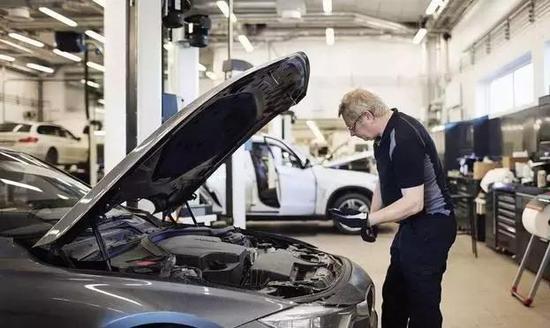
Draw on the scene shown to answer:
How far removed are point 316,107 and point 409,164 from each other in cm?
1197

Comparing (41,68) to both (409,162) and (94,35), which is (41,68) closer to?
(94,35)

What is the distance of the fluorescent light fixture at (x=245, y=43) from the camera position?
11.5 metres

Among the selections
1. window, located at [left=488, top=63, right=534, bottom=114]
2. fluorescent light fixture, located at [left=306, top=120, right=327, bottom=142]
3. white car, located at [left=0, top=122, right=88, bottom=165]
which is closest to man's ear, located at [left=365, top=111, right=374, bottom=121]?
window, located at [left=488, top=63, right=534, bottom=114]

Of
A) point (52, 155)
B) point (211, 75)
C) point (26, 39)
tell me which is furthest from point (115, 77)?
point (26, 39)

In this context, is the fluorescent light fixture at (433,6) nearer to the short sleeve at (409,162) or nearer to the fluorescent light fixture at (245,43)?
the fluorescent light fixture at (245,43)

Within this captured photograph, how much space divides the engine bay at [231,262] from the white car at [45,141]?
9124 mm

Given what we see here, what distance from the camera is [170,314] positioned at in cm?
169

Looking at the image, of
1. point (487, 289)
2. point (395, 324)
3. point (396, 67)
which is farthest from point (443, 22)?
point (395, 324)

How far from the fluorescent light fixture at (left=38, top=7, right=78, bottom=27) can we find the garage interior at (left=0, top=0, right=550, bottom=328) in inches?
2.7

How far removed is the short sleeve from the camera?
7.78 feet

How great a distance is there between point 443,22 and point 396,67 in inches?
87.0

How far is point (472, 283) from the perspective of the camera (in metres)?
5.21

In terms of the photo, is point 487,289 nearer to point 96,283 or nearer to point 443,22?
point 96,283

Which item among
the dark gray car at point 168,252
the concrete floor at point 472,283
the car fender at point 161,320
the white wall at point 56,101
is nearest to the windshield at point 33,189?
the dark gray car at point 168,252
